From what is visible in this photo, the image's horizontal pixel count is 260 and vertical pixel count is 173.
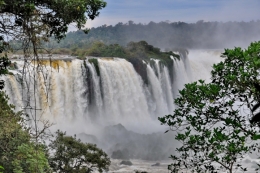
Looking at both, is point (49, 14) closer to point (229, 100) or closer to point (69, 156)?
point (229, 100)

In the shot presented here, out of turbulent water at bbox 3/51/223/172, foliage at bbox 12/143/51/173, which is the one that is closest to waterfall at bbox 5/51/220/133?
turbulent water at bbox 3/51/223/172

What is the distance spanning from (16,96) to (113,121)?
9325 mm

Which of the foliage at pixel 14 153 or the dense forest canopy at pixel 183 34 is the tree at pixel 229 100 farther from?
the dense forest canopy at pixel 183 34

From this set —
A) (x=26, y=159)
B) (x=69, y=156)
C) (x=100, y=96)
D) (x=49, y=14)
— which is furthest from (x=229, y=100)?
(x=100, y=96)

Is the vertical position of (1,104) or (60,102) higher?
(60,102)

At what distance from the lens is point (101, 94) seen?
24469mm

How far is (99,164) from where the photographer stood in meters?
12.8

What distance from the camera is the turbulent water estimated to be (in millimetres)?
19812

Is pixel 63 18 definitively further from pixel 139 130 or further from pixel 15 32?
pixel 139 130

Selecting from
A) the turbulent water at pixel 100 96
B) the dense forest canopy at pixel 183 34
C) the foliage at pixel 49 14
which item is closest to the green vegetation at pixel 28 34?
the foliage at pixel 49 14

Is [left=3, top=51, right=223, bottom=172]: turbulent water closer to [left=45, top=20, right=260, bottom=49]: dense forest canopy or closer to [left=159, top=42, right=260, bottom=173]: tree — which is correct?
[left=159, top=42, right=260, bottom=173]: tree

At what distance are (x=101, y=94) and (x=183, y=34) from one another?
202ft

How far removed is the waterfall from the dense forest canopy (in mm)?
43182

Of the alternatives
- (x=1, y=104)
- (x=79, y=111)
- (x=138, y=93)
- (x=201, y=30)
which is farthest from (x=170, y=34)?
(x=1, y=104)
